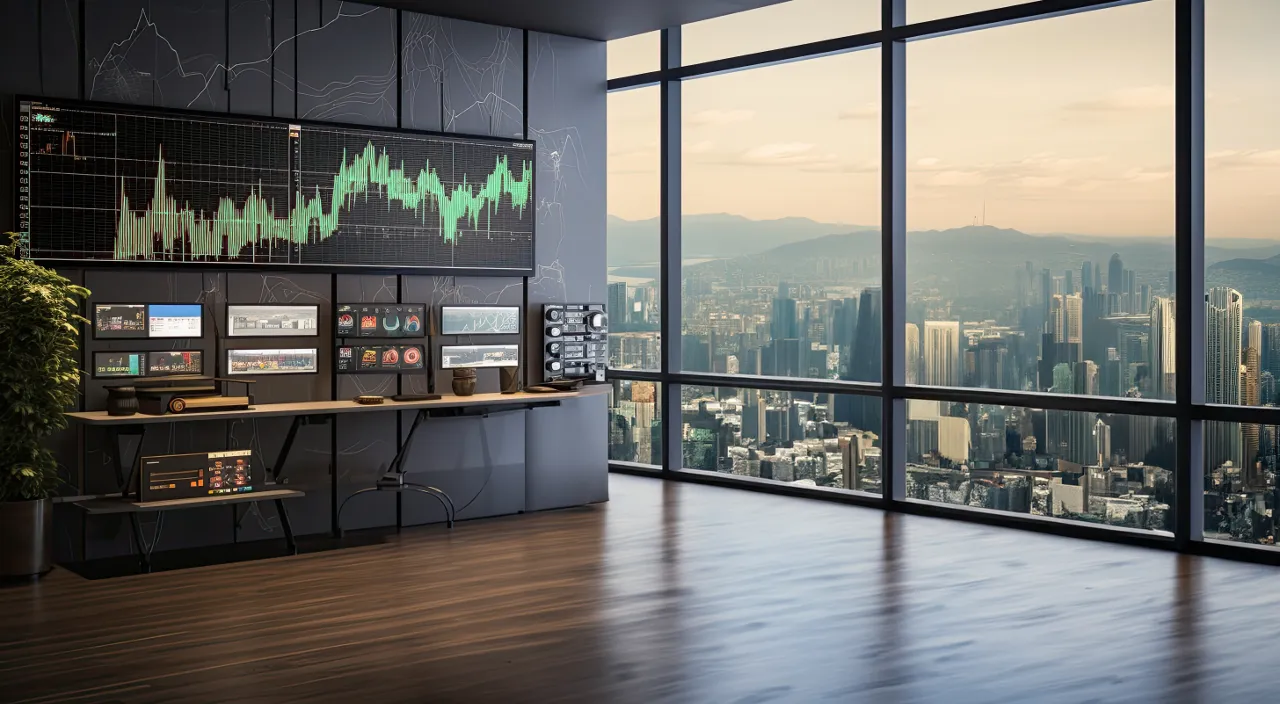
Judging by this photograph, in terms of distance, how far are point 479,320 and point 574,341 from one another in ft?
2.53

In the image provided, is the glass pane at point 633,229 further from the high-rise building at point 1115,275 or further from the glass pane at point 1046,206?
the high-rise building at point 1115,275

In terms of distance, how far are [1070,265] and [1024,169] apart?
2.23 ft

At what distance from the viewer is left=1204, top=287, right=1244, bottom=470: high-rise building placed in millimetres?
6559

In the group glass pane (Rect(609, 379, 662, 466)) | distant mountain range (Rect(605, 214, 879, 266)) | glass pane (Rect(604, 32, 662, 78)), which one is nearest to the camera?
distant mountain range (Rect(605, 214, 879, 266))

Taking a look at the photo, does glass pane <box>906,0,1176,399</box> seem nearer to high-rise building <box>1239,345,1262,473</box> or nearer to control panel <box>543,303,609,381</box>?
high-rise building <box>1239,345,1262,473</box>

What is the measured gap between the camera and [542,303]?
8203 mm

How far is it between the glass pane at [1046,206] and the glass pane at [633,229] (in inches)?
92.2

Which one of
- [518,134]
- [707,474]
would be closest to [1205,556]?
[707,474]

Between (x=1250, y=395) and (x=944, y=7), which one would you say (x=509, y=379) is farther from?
(x=1250, y=395)

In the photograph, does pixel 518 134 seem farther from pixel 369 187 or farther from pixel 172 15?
pixel 172 15

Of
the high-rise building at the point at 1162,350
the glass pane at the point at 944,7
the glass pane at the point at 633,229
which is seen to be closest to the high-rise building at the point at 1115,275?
the high-rise building at the point at 1162,350

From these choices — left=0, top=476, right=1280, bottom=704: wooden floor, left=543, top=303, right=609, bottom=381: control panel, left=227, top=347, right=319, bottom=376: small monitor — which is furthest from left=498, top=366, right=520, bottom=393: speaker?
left=227, top=347, right=319, bottom=376: small monitor

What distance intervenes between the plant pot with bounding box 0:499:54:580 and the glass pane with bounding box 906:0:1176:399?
5278 mm

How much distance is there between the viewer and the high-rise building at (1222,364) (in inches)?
258
